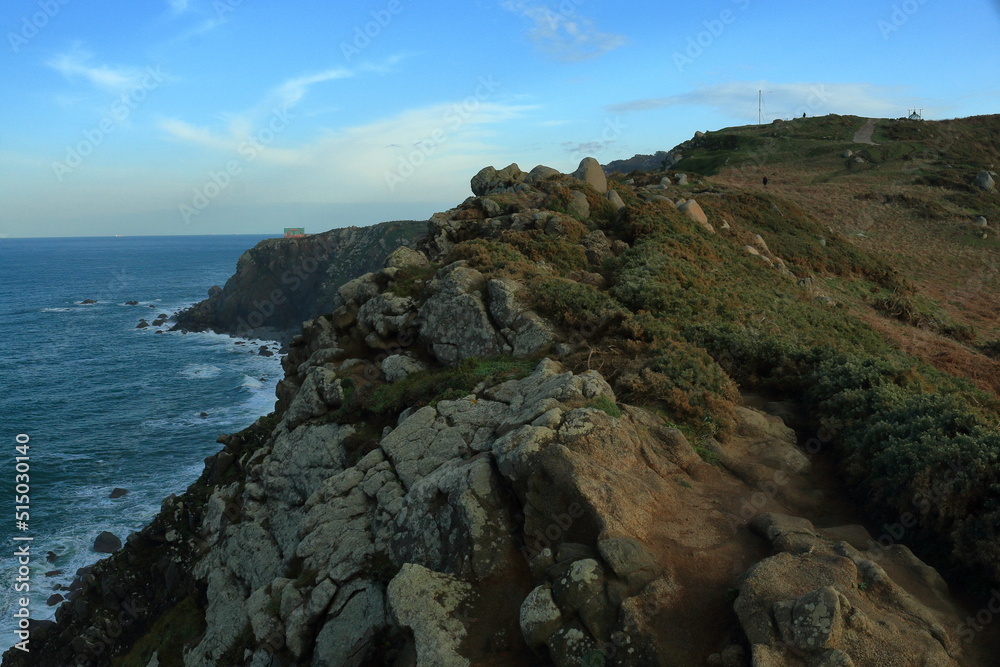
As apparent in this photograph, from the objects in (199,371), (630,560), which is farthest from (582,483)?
(199,371)

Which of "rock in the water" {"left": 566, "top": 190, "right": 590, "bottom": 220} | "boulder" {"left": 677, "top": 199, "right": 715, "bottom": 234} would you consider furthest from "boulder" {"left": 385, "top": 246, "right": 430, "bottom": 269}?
"boulder" {"left": 677, "top": 199, "right": 715, "bottom": 234}

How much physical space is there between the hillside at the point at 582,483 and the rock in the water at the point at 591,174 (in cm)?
547

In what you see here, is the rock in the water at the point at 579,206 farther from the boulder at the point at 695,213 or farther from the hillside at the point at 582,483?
the boulder at the point at 695,213

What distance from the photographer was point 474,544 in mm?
9891

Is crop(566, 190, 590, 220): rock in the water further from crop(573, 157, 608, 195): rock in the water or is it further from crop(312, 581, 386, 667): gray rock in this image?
crop(312, 581, 386, 667): gray rock

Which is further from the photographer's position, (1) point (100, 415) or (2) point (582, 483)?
(1) point (100, 415)

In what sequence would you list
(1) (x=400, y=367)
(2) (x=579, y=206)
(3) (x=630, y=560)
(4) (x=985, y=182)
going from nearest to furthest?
(3) (x=630, y=560) → (1) (x=400, y=367) → (2) (x=579, y=206) → (4) (x=985, y=182)

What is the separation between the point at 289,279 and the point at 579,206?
299ft

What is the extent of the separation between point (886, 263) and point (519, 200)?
26165 mm

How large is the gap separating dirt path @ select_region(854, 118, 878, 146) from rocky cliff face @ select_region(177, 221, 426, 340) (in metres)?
73.4

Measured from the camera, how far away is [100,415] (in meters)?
52.2

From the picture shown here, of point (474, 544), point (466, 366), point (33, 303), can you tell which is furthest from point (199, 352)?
point (474, 544)

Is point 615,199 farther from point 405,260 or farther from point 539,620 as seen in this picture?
point 539,620

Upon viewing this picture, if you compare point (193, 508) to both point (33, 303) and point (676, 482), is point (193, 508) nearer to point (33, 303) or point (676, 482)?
point (676, 482)
